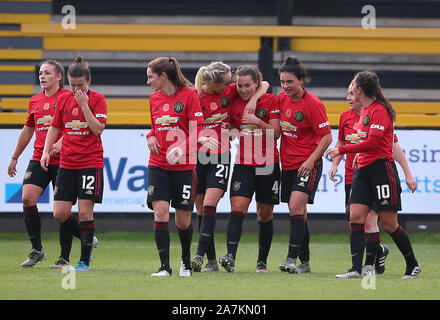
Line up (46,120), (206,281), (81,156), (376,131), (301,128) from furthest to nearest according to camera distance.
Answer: (46,120), (301,128), (81,156), (376,131), (206,281)

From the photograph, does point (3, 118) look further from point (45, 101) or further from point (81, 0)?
point (81, 0)

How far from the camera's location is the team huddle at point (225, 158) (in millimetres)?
6980

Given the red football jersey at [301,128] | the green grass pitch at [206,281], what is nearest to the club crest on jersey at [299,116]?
the red football jersey at [301,128]

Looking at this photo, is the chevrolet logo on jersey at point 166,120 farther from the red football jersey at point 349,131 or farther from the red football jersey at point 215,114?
the red football jersey at point 349,131

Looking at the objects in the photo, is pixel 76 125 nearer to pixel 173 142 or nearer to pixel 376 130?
pixel 173 142

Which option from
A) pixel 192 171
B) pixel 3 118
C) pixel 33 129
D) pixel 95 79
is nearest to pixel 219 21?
pixel 95 79

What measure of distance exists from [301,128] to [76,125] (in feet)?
6.53

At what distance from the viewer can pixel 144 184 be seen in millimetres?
11734

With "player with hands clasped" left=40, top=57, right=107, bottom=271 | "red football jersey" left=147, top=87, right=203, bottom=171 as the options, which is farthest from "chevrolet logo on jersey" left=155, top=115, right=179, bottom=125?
"player with hands clasped" left=40, top=57, right=107, bottom=271

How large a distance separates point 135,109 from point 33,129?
6063 millimetres

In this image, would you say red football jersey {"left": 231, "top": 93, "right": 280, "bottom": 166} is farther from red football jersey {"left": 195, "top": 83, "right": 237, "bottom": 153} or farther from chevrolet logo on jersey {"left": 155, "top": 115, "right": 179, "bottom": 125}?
chevrolet logo on jersey {"left": 155, "top": 115, "right": 179, "bottom": 125}

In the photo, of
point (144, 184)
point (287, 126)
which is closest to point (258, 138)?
point (287, 126)

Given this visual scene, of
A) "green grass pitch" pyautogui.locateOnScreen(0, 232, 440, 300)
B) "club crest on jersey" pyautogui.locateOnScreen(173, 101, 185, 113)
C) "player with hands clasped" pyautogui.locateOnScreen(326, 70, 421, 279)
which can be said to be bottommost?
"green grass pitch" pyautogui.locateOnScreen(0, 232, 440, 300)

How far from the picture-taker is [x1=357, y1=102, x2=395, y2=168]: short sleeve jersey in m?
6.86
